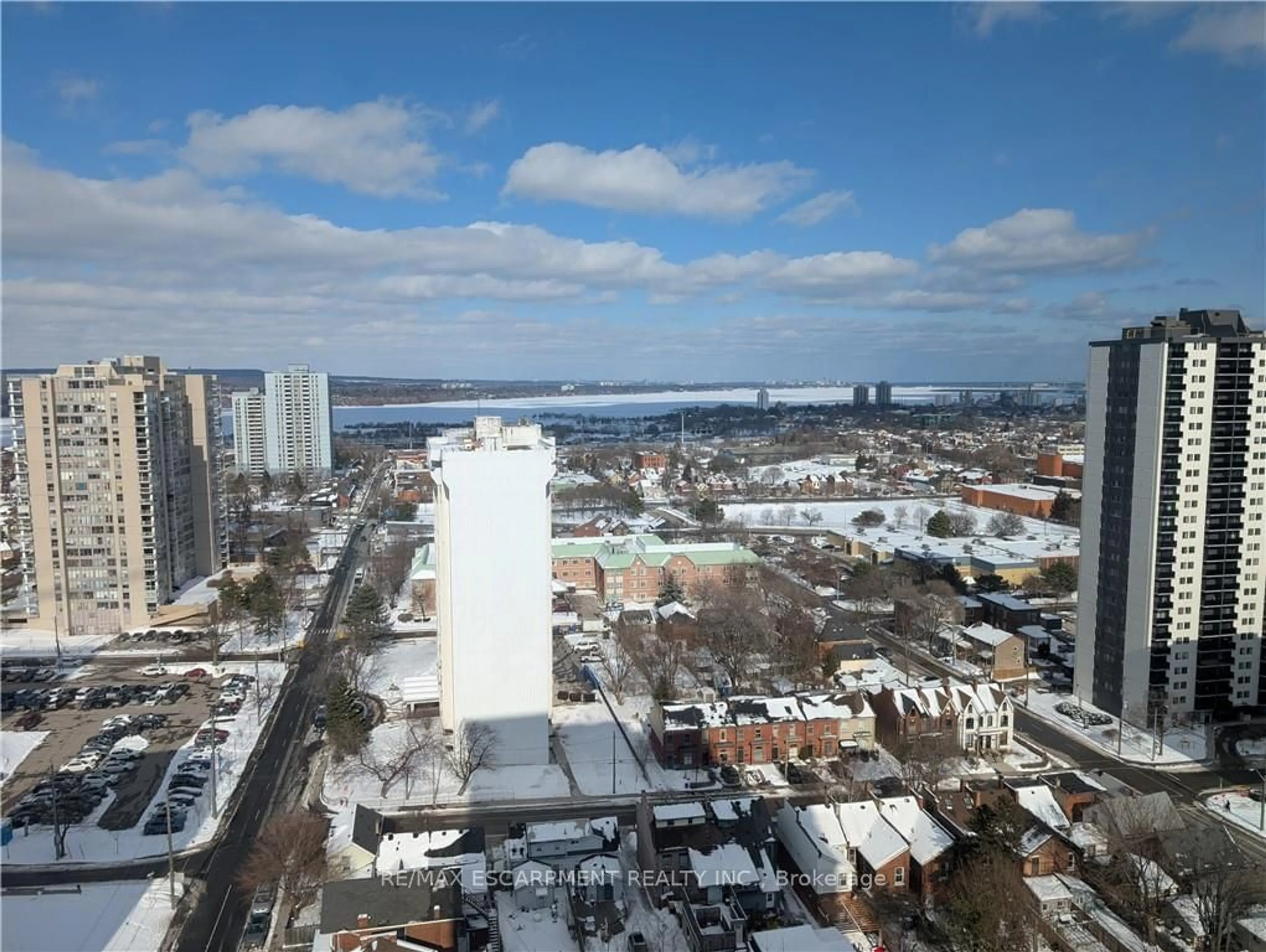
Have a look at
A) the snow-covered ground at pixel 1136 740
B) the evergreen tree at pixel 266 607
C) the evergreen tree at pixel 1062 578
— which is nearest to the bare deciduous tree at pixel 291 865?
the evergreen tree at pixel 266 607

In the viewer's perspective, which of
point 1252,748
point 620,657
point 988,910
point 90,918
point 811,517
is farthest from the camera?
point 811,517

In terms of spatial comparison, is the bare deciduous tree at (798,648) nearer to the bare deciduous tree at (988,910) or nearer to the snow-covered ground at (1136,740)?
the snow-covered ground at (1136,740)

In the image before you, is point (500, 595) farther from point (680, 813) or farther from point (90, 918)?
point (90, 918)

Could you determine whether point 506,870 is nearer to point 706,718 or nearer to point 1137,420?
point 706,718

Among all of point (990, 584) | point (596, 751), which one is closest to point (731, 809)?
point (596, 751)

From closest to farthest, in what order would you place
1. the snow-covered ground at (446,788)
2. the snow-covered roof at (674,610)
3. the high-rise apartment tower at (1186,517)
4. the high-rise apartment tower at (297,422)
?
the snow-covered ground at (446,788) < the high-rise apartment tower at (1186,517) < the snow-covered roof at (674,610) < the high-rise apartment tower at (297,422)

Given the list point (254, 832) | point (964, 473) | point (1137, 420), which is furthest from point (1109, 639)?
point (964, 473)

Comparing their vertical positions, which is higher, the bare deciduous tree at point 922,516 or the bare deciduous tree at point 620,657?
the bare deciduous tree at point 922,516
